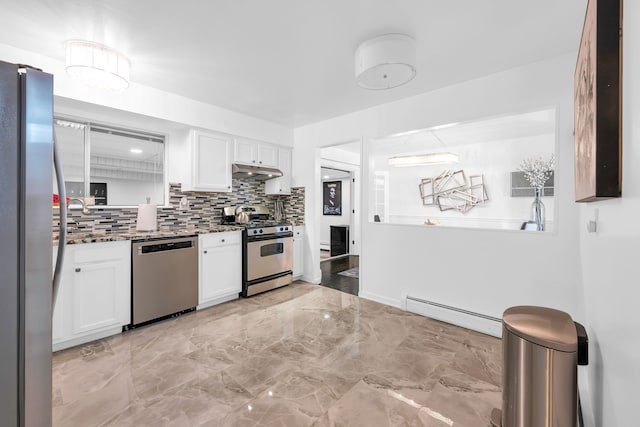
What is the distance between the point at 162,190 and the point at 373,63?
288 centimetres

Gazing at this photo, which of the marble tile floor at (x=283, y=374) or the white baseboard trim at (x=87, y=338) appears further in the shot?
the white baseboard trim at (x=87, y=338)

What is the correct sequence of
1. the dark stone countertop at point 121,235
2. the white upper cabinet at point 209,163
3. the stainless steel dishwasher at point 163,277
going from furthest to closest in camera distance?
the white upper cabinet at point 209,163, the stainless steel dishwasher at point 163,277, the dark stone countertop at point 121,235

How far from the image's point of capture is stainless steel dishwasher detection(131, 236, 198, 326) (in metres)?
2.74

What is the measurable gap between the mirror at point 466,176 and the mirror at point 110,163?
2.70m

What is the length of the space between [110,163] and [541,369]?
13.0 ft

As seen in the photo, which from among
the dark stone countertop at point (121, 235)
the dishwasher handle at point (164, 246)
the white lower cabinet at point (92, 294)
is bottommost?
the white lower cabinet at point (92, 294)

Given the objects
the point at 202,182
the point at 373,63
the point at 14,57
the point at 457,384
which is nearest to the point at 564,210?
the point at 457,384

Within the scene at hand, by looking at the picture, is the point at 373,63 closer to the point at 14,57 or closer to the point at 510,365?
the point at 510,365

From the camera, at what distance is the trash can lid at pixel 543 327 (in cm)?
113

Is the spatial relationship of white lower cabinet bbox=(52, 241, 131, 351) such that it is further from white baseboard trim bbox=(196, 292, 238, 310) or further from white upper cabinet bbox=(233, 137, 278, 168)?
white upper cabinet bbox=(233, 137, 278, 168)

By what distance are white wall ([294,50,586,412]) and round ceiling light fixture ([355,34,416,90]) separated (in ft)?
3.28

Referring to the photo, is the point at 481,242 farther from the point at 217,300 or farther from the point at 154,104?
the point at 154,104

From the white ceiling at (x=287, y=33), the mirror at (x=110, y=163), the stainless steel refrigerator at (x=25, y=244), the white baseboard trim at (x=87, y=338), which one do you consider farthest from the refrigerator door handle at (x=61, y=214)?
the mirror at (x=110, y=163)

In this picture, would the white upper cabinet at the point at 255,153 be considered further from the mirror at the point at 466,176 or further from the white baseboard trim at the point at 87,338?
the white baseboard trim at the point at 87,338
